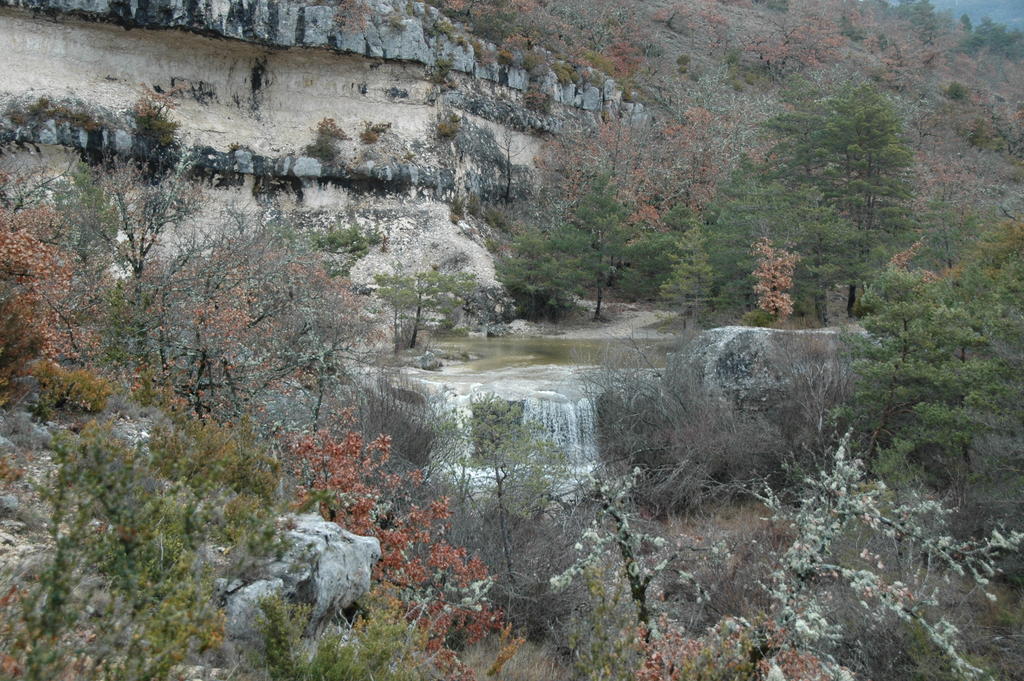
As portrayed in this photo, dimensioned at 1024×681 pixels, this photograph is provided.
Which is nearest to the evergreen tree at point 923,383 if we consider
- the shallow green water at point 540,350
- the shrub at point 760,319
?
the shallow green water at point 540,350

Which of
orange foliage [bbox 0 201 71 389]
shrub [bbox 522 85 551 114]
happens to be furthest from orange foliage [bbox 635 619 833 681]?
shrub [bbox 522 85 551 114]

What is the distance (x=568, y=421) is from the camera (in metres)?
14.2

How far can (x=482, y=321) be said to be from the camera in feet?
93.7

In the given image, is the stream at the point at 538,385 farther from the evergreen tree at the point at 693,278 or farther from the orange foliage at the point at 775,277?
the orange foliage at the point at 775,277

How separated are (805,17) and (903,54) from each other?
9872 mm

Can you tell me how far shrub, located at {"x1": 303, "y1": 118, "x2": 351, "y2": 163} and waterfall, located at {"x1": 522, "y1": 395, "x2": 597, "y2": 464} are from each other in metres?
20.4

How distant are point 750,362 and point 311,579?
11.5 m

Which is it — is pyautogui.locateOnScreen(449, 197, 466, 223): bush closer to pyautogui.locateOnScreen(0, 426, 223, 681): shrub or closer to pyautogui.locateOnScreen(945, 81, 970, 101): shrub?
pyautogui.locateOnScreen(0, 426, 223, 681): shrub

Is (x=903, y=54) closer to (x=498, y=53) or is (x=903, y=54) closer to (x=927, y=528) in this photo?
(x=498, y=53)

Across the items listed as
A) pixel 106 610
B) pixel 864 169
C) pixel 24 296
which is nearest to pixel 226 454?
pixel 106 610

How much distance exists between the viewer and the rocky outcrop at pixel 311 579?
146 inches

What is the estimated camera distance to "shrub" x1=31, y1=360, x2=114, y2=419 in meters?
5.90

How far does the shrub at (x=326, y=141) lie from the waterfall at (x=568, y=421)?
2042 cm

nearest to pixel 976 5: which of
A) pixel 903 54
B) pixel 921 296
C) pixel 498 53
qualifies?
pixel 903 54
